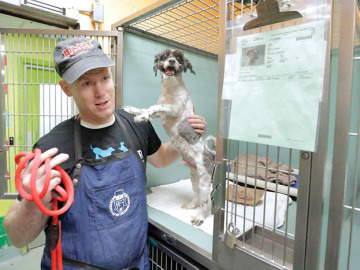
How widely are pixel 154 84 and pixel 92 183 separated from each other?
970 mm

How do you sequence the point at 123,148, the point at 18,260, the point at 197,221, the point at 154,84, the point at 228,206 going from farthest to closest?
the point at 18,260
the point at 154,84
the point at 197,221
the point at 123,148
the point at 228,206

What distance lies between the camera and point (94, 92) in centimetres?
78

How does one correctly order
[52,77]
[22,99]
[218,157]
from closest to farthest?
1. [218,157]
2. [22,99]
3. [52,77]

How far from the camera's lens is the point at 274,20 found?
0.51 metres

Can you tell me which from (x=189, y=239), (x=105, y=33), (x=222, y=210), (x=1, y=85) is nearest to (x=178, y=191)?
(x=189, y=239)

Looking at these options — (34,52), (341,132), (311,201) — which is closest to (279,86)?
(341,132)

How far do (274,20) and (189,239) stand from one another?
81cm

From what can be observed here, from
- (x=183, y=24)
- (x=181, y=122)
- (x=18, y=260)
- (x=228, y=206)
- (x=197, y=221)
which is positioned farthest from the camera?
(x=18, y=260)

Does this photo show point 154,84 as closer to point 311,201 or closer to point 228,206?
point 228,206

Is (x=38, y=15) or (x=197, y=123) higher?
(x=38, y=15)

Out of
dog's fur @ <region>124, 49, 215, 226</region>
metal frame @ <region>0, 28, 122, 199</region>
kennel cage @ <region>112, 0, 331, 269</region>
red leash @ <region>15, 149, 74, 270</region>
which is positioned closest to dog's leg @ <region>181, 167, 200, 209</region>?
dog's fur @ <region>124, 49, 215, 226</region>

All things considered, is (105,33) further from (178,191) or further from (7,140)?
(178,191)

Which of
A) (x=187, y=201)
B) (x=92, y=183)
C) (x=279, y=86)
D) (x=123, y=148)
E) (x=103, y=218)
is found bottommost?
(x=187, y=201)

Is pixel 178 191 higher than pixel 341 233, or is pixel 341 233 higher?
pixel 341 233
